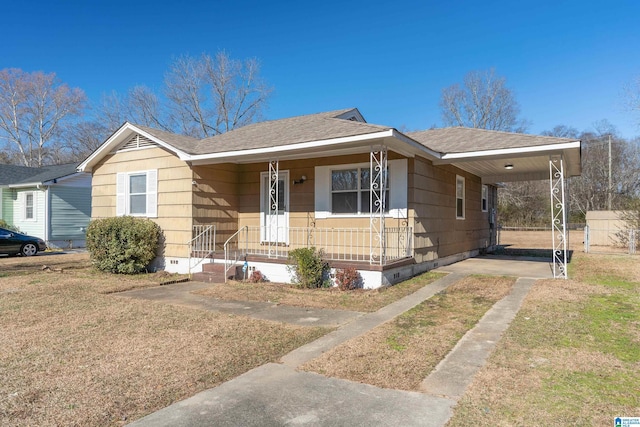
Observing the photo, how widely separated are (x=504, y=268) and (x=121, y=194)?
11596 millimetres

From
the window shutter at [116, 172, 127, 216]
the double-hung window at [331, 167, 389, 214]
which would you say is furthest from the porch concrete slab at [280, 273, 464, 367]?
the window shutter at [116, 172, 127, 216]

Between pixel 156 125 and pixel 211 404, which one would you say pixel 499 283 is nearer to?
pixel 211 404

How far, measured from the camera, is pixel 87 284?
9148 millimetres

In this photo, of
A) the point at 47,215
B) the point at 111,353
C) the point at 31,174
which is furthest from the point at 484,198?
the point at 31,174

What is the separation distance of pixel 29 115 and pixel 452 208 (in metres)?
40.0

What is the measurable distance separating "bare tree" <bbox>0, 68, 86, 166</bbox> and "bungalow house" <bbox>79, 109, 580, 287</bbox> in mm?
30115

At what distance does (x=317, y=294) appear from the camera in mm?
7984

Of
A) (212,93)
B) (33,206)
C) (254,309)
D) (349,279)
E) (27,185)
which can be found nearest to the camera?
(254,309)

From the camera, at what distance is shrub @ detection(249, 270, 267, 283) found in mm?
9383

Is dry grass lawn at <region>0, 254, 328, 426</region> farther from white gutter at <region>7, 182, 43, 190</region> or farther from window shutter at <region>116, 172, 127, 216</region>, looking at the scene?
white gutter at <region>7, 182, 43, 190</region>

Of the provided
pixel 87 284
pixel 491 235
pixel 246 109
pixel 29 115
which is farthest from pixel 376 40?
pixel 29 115

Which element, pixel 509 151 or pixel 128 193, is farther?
pixel 128 193

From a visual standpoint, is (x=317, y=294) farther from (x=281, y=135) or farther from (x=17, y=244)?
(x=17, y=244)

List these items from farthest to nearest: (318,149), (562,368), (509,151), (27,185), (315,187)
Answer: (27,185), (315,187), (318,149), (509,151), (562,368)
